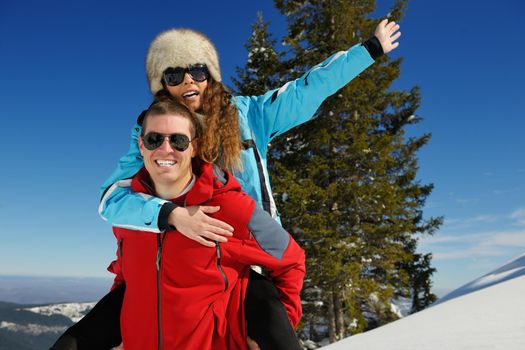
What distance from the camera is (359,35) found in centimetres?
1320

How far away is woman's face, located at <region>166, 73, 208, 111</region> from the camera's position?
2430 millimetres

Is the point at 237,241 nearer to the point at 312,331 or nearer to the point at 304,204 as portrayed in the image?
the point at 304,204

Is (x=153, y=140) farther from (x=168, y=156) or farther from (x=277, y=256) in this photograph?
(x=277, y=256)

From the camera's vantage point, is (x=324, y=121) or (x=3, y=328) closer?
(x=324, y=121)

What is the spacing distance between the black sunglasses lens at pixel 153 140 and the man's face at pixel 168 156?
0.01 meters

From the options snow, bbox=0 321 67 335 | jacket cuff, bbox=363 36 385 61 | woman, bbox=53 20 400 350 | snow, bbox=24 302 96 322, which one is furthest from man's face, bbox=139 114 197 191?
snow, bbox=0 321 67 335

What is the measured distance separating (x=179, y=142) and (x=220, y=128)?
32 centimetres

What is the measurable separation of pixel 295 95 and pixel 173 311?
1426mm

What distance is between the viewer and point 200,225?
1687 millimetres

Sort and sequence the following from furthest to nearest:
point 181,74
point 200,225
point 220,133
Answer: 1. point 181,74
2. point 220,133
3. point 200,225

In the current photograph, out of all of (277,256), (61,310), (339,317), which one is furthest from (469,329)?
(61,310)

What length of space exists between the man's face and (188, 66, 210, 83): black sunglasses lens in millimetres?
630

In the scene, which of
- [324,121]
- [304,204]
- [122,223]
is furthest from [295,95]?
[324,121]

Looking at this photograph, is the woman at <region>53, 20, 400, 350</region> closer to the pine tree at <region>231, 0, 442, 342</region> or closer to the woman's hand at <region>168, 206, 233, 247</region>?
the woman's hand at <region>168, 206, 233, 247</region>
